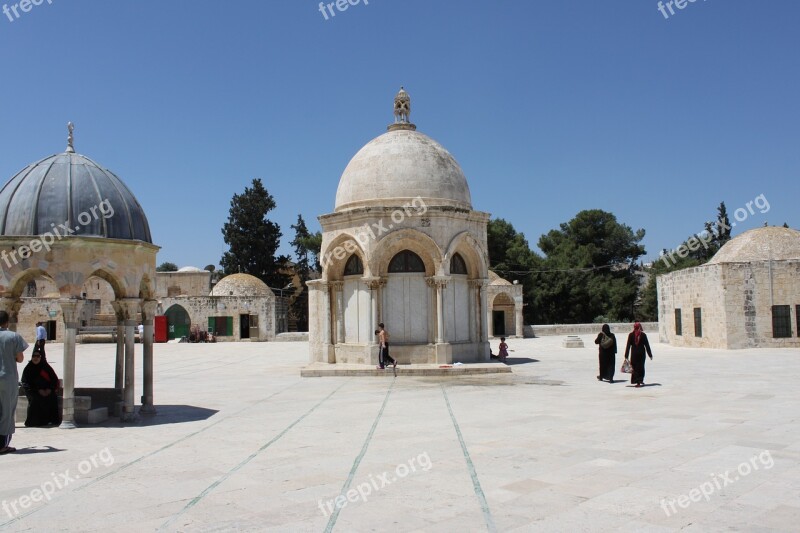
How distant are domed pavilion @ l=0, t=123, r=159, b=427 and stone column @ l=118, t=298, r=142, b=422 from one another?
2 centimetres

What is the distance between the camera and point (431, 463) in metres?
6.96

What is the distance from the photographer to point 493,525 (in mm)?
4914

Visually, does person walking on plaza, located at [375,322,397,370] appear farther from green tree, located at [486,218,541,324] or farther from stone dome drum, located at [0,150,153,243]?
green tree, located at [486,218,541,324]

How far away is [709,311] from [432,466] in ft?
68.8

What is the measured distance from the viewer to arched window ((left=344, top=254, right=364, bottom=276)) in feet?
60.4

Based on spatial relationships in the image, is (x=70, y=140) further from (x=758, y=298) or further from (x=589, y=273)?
(x=589, y=273)

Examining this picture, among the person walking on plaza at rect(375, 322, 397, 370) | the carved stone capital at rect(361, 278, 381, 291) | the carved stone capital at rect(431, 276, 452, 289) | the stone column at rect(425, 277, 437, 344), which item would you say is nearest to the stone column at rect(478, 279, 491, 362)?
the carved stone capital at rect(431, 276, 452, 289)

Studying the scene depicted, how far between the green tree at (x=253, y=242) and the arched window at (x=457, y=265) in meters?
38.3

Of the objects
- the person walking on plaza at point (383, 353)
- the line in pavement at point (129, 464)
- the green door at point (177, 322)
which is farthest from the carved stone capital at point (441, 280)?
the green door at point (177, 322)

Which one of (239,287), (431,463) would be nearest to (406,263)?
(431,463)

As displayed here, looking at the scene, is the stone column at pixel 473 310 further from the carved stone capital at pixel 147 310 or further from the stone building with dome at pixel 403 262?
the carved stone capital at pixel 147 310

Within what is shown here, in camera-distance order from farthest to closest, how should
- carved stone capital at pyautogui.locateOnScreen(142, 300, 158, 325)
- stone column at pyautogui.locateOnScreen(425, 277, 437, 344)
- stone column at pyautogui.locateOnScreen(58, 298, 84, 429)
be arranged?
stone column at pyautogui.locateOnScreen(425, 277, 437, 344) < carved stone capital at pyautogui.locateOnScreen(142, 300, 158, 325) < stone column at pyautogui.locateOnScreen(58, 298, 84, 429)

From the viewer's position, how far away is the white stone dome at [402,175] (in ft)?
60.4

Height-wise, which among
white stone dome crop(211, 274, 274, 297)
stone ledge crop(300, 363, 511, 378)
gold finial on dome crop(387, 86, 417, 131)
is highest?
gold finial on dome crop(387, 86, 417, 131)
